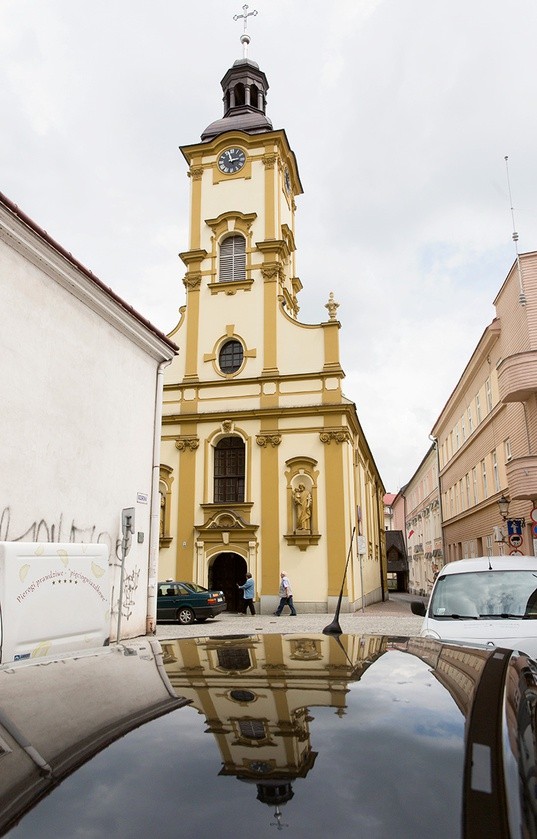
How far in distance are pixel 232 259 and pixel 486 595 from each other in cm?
2320

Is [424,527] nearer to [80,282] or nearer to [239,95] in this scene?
[239,95]

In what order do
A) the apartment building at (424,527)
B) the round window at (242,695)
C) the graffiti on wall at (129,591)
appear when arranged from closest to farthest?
1. the round window at (242,695)
2. the graffiti on wall at (129,591)
3. the apartment building at (424,527)

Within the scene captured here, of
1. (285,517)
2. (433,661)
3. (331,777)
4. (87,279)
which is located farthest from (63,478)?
(285,517)

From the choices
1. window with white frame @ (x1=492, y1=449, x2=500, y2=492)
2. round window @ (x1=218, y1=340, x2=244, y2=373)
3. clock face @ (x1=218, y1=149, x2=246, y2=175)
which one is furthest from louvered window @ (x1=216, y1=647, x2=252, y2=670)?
clock face @ (x1=218, y1=149, x2=246, y2=175)

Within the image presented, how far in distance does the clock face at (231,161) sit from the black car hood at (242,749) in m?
29.8

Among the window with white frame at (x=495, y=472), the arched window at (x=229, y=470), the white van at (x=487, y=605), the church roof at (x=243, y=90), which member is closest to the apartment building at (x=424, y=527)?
the window with white frame at (x=495, y=472)

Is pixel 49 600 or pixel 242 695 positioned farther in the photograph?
pixel 49 600

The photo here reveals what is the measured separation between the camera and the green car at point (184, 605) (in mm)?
19562

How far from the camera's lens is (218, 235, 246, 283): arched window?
90.9ft

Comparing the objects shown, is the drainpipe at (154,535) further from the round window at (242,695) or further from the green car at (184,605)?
the round window at (242,695)

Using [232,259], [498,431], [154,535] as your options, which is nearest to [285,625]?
[154,535]

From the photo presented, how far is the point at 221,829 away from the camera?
1.16 m

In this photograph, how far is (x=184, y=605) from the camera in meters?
19.6

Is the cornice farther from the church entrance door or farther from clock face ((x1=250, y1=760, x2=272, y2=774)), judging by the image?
the church entrance door
